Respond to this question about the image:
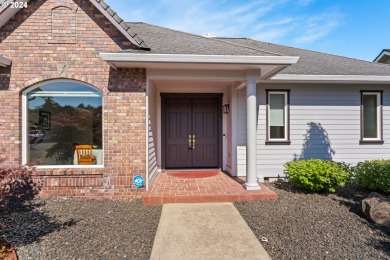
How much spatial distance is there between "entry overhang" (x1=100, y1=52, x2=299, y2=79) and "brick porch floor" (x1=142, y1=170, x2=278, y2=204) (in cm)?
282

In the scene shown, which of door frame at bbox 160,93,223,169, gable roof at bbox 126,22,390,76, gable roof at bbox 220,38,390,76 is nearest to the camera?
gable roof at bbox 126,22,390,76

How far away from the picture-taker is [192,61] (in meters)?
4.81

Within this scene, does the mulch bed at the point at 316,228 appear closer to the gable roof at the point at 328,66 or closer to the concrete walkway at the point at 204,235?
the concrete walkway at the point at 204,235

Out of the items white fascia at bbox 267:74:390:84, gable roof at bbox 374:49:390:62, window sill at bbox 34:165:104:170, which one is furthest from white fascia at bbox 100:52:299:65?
gable roof at bbox 374:49:390:62

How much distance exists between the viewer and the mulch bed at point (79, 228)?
3105 millimetres

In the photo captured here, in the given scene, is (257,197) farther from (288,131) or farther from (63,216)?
(63,216)

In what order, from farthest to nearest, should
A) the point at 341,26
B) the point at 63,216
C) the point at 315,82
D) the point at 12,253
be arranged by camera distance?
the point at 341,26 < the point at 315,82 < the point at 63,216 < the point at 12,253

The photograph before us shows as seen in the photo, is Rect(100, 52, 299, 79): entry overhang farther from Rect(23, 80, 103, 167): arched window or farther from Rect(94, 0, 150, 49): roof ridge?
Rect(23, 80, 103, 167): arched window

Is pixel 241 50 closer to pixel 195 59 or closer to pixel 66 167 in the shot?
pixel 195 59

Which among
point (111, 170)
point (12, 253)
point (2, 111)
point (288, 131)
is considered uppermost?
point (2, 111)

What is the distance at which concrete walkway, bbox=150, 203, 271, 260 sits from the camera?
307cm

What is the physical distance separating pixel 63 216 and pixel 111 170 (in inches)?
51.9

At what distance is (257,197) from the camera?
16.7ft

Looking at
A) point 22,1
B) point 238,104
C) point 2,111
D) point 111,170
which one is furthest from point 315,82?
point 2,111
